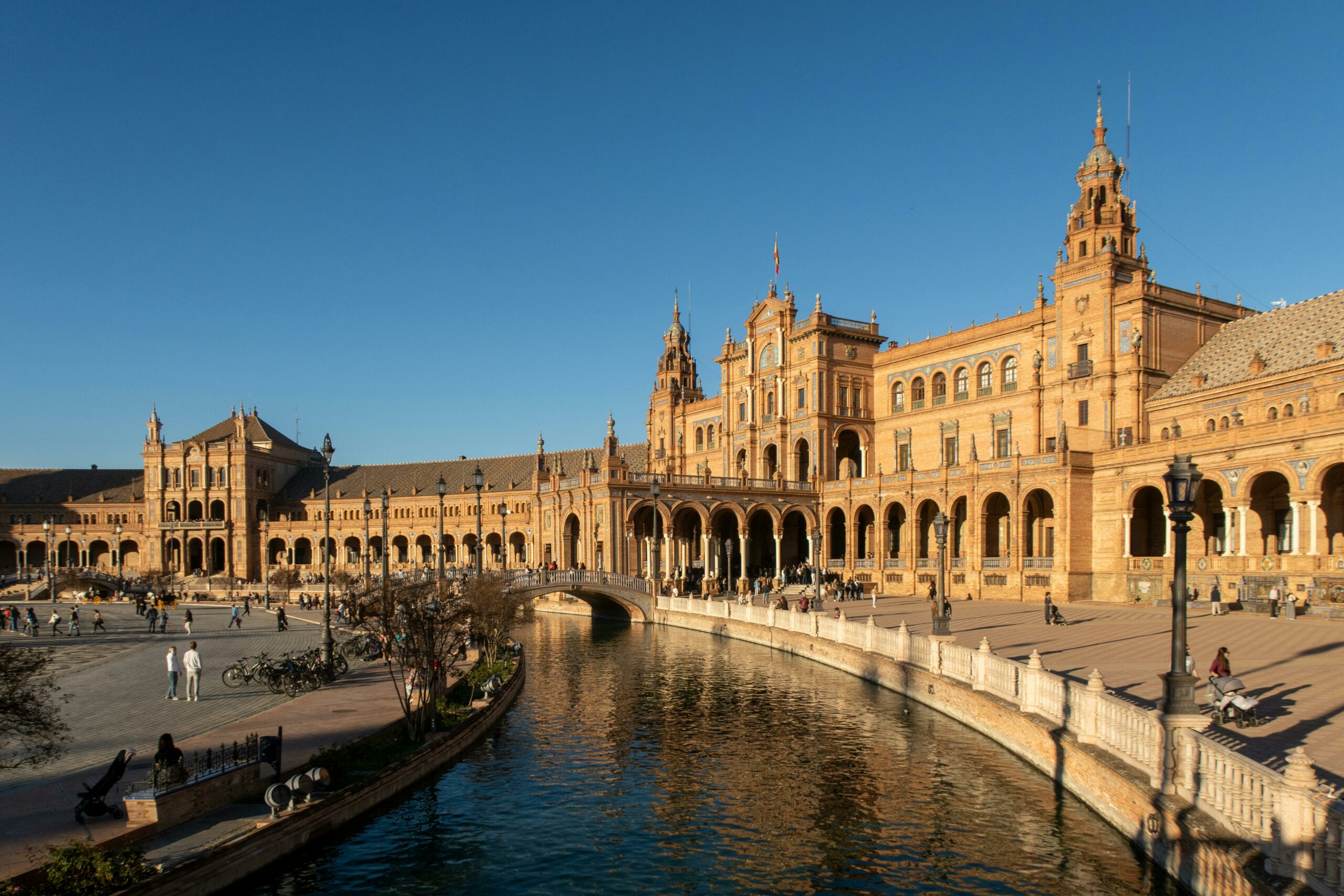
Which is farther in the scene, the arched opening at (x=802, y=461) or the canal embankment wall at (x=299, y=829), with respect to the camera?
the arched opening at (x=802, y=461)

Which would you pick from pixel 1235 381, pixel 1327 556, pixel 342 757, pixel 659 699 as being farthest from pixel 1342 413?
pixel 342 757

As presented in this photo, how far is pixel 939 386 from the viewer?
63.3m

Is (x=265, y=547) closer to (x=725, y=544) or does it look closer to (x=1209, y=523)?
(x=725, y=544)

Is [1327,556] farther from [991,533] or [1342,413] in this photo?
[991,533]

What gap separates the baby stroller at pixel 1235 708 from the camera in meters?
15.9

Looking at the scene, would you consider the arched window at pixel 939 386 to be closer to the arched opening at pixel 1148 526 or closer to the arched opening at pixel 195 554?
the arched opening at pixel 1148 526

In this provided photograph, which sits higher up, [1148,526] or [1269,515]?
[1269,515]

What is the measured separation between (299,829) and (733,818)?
685 cm

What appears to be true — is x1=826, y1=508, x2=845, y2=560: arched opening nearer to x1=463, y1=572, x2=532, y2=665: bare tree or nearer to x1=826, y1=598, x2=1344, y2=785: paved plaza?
x1=826, y1=598, x2=1344, y2=785: paved plaza

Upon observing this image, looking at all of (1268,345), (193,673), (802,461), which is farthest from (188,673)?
(802,461)

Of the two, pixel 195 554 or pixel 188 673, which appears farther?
pixel 195 554

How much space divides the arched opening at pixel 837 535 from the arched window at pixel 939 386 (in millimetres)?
10320

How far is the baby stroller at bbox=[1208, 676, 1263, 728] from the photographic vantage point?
15.9 metres

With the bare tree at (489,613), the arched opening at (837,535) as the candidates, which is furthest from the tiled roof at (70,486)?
the bare tree at (489,613)
